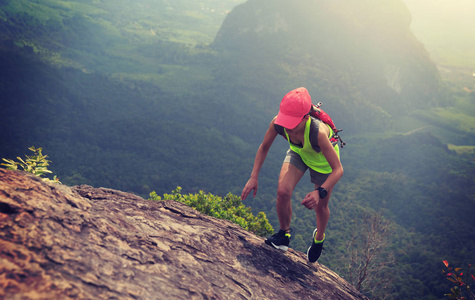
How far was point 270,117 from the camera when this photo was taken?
174875mm

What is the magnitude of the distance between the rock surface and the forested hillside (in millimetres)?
63569

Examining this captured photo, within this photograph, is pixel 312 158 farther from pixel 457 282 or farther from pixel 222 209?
pixel 222 209

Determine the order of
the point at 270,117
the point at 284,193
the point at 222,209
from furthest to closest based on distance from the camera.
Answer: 1. the point at 270,117
2. the point at 222,209
3. the point at 284,193

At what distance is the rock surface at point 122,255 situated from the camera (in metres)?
3.06

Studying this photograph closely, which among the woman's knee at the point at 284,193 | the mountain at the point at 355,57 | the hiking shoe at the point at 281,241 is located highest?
the mountain at the point at 355,57

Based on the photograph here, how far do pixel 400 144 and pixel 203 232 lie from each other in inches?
6615

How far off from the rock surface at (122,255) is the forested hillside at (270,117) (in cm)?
6357

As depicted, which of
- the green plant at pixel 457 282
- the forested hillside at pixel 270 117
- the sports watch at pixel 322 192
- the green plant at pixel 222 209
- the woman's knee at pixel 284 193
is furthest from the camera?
the forested hillside at pixel 270 117

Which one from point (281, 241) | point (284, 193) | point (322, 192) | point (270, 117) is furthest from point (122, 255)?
point (270, 117)

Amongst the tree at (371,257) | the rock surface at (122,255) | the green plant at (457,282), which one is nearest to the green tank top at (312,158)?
the rock surface at (122,255)

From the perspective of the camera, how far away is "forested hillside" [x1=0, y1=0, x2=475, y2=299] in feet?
343

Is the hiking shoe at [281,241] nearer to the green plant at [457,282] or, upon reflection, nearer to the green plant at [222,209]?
the green plant at [457,282]

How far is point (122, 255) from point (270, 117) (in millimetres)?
172811

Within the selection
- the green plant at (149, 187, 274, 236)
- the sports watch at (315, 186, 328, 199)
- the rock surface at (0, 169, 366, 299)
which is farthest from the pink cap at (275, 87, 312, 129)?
the green plant at (149, 187, 274, 236)
